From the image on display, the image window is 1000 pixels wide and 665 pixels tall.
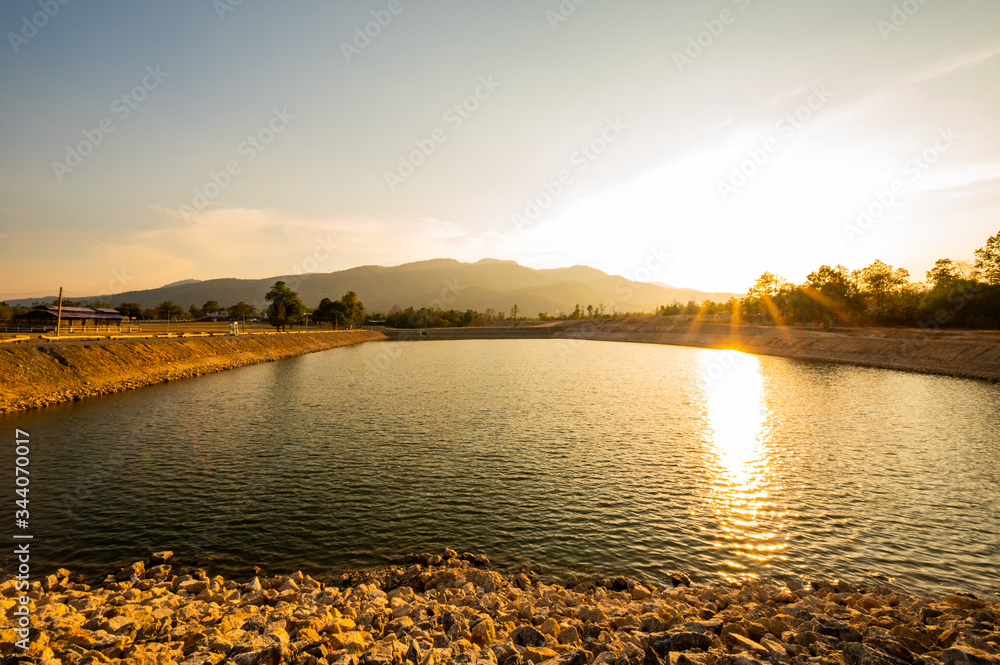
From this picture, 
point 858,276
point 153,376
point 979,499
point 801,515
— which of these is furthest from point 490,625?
point 858,276

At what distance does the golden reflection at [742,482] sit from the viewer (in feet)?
50.1

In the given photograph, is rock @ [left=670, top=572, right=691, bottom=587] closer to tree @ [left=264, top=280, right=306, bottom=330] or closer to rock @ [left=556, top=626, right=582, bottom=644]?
rock @ [left=556, top=626, right=582, bottom=644]

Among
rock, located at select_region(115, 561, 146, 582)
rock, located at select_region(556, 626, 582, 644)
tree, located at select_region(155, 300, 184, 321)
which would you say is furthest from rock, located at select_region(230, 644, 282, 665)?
tree, located at select_region(155, 300, 184, 321)

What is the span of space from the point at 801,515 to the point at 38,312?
4994 inches

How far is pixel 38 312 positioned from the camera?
283ft

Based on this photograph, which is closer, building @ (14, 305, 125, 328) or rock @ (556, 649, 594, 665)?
rock @ (556, 649, 594, 665)

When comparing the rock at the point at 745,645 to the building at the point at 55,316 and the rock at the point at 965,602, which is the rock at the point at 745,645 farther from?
the building at the point at 55,316

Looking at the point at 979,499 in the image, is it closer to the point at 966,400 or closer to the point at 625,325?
the point at 966,400

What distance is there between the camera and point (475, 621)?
33.7 ft

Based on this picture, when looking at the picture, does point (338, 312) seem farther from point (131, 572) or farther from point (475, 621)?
point (475, 621)

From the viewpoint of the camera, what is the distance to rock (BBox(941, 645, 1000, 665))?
7844mm

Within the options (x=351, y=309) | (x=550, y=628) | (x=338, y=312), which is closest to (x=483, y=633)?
(x=550, y=628)

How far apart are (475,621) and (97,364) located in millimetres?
55151

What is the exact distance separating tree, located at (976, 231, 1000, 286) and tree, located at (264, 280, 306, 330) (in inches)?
6792
